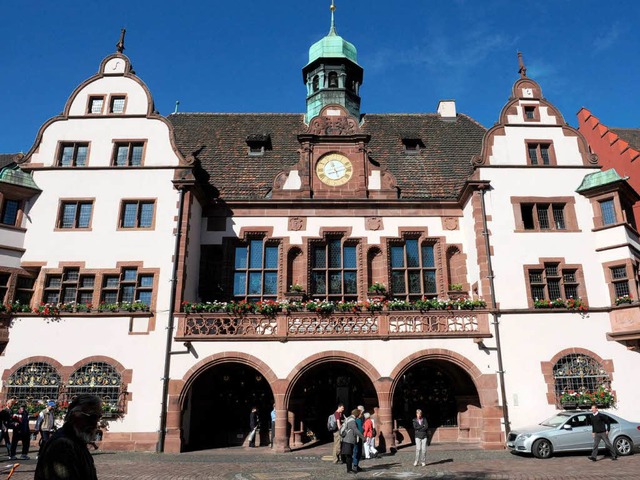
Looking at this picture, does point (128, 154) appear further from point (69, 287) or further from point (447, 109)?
point (447, 109)

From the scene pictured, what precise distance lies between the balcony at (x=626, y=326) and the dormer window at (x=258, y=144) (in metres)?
15.9

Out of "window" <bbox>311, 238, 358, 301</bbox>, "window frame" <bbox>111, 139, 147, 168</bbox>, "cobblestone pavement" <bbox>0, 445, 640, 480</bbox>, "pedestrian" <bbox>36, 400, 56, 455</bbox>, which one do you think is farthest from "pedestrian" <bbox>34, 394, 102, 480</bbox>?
"window frame" <bbox>111, 139, 147, 168</bbox>

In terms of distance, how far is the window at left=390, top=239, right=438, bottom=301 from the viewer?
64.2 feet

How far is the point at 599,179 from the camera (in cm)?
1873

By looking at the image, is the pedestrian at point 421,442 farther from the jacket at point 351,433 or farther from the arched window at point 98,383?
the arched window at point 98,383

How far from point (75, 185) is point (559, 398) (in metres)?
18.8

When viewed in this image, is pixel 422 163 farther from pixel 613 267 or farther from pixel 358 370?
pixel 358 370

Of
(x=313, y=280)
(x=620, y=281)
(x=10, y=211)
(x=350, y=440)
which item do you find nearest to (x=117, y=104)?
(x=10, y=211)

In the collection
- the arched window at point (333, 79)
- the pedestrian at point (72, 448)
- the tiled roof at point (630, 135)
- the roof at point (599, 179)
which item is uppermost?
the arched window at point (333, 79)

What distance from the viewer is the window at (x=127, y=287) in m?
17.6

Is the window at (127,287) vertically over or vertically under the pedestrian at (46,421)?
over

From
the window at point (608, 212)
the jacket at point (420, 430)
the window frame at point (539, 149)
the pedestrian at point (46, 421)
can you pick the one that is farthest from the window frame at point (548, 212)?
the pedestrian at point (46, 421)

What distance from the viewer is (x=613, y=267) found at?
17922 millimetres

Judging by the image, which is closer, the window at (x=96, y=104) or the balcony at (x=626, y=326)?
the balcony at (x=626, y=326)
